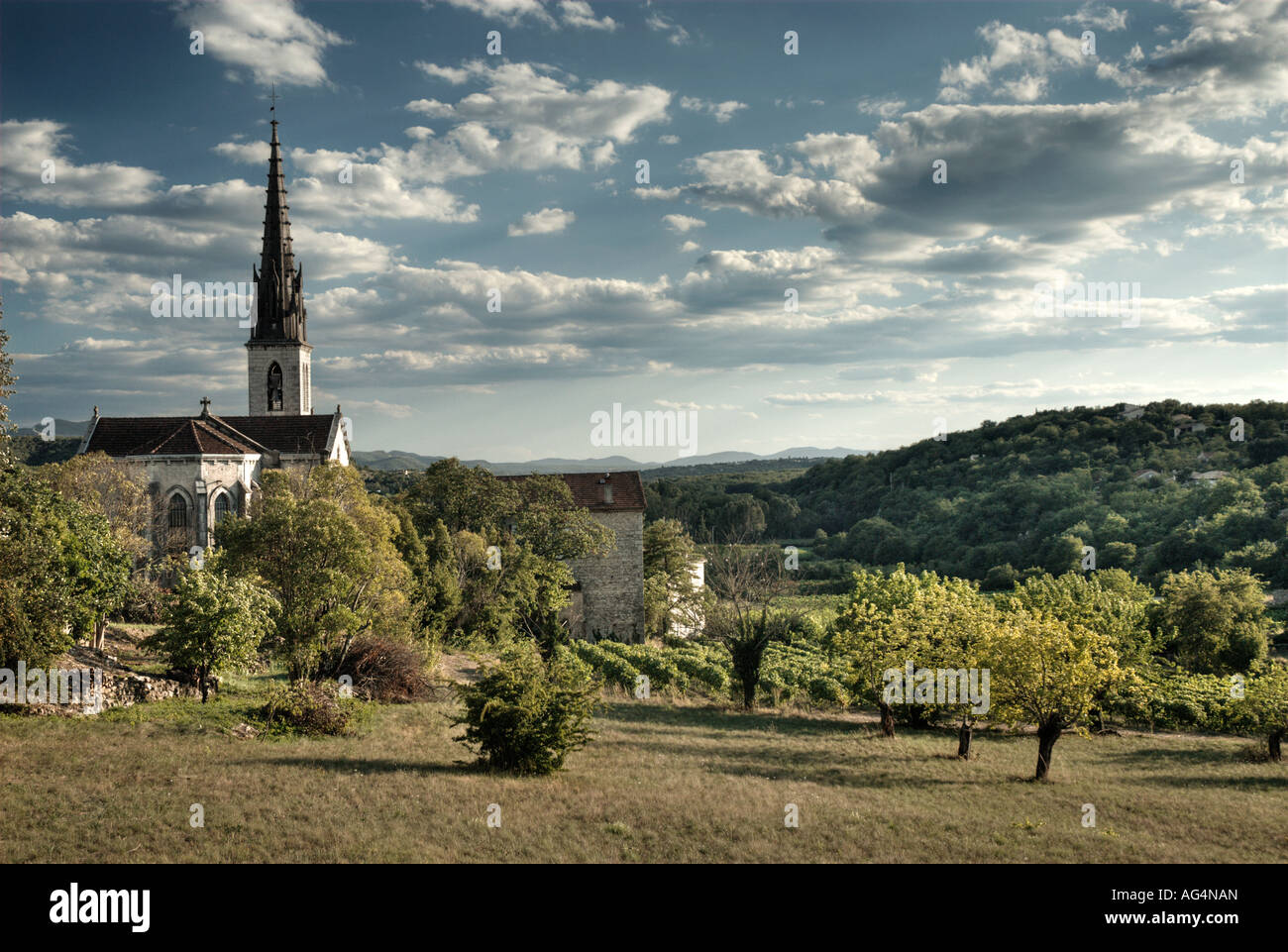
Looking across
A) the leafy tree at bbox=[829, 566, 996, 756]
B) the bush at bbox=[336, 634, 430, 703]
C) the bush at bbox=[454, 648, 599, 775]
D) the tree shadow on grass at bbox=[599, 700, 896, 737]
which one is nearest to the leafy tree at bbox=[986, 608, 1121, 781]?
the leafy tree at bbox=[829, 566, 996, 756]

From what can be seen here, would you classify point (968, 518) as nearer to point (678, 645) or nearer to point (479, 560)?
point (678, 645)

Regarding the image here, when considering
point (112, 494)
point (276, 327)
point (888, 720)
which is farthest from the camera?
point (276, 327)

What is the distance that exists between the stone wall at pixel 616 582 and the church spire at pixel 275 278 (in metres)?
24.1

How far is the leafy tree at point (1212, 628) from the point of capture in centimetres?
3572

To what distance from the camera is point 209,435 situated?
1430 inches

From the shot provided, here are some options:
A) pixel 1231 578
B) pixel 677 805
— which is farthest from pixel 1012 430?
pixel 677 805

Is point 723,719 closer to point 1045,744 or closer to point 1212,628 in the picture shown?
point 1045,744

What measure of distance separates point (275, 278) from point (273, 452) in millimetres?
16217

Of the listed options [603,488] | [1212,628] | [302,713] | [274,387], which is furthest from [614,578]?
[1212,628]

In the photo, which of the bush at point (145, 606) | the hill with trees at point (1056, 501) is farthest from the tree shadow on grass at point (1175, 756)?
the hill with trees at point (1056, 501)

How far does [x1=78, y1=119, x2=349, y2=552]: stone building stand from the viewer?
3478cm

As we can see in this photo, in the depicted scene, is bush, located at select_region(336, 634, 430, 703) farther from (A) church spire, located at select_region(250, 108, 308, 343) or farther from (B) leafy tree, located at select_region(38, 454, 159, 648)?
(A) church spire, located at select_region(250, 108, 308, 343)

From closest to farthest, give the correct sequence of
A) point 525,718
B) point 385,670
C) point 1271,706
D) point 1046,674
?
point 525,718 < point 1046,674 < point 1271,706 < point 385,670
